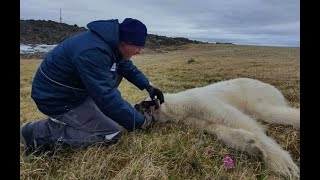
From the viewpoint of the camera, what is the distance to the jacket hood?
175 inches

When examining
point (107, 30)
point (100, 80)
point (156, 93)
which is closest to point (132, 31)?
point (107, 30)

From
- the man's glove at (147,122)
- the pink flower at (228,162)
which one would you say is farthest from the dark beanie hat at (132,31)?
the pink flower at (228,162)

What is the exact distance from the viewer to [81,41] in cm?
438

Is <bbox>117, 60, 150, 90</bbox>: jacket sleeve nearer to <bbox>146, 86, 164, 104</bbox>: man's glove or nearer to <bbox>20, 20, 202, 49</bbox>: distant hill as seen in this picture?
<bbox>146, 86, 164, 104</bbox>: man's glove

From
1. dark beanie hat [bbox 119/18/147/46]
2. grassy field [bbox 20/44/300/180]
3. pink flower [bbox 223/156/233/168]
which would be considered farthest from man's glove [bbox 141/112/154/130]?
pink flower [bbox 223/156/233/168]

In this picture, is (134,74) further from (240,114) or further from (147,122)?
(240,114)

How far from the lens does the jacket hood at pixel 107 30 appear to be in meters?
4.45

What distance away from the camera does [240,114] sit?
533cm

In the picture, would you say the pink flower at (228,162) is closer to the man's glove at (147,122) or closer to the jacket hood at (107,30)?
the man's glove at (147,122)

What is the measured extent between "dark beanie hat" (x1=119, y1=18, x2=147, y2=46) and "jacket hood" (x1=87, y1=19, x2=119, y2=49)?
7 centimetres

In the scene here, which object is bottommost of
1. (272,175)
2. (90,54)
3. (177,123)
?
(272,175)

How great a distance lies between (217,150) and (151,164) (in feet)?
3.27
